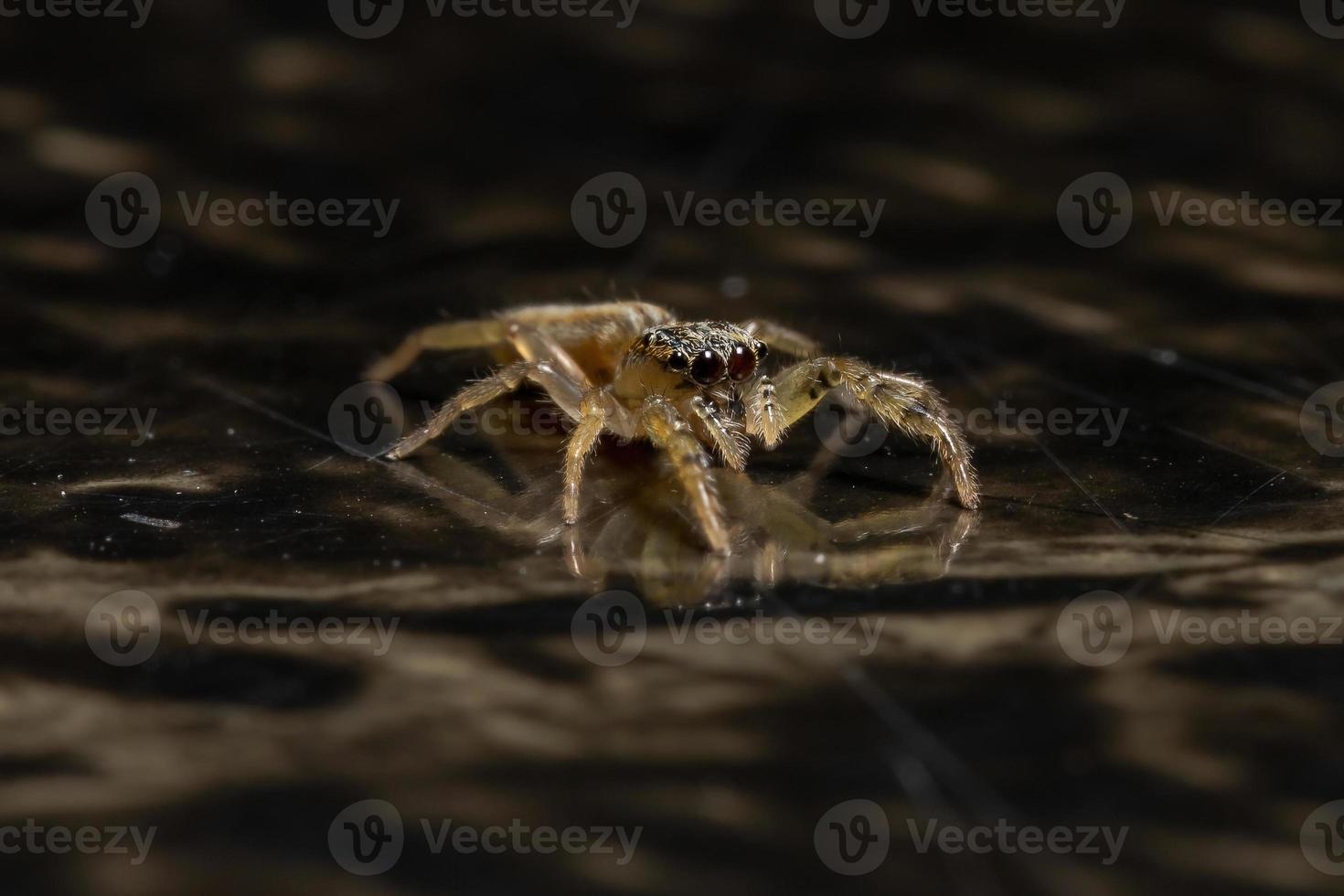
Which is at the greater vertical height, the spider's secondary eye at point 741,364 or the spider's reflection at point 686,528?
the spider's secondary eye at point 741,364

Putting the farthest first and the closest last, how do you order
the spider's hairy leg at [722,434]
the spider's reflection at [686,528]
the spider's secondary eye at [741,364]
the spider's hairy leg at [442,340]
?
the spider's hairy leg at [442,340], the spider's secondary eye at [741,364], the spider's hairy leg at [722,434], the spider's reflection at [686,528]

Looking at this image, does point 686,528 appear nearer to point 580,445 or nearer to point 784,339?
point 580,445

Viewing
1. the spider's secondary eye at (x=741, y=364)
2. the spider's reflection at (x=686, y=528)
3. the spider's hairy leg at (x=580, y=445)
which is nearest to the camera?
the spider's reflection at (x=686, y=528)

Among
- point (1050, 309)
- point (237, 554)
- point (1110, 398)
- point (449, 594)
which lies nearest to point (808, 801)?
point (449, 594)

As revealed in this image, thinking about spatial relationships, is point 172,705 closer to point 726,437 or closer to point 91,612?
point 91,612

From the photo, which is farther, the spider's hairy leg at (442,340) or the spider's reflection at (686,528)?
the spider's hairy leg at (442,340)

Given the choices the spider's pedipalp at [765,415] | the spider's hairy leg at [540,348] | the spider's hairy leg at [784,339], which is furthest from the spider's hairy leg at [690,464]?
the spider's hairy leg at [784,339]

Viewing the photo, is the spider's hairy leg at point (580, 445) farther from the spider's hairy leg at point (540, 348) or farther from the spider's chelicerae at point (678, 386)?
the spider's hairy leg at point (540, 348)

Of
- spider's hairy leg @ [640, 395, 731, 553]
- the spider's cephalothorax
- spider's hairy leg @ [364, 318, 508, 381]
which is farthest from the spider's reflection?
spider's hairy leg @ [364, 318, 508, 381]

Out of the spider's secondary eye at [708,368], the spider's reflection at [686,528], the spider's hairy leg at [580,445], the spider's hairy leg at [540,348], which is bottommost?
the spider's reflection at [686,528]
